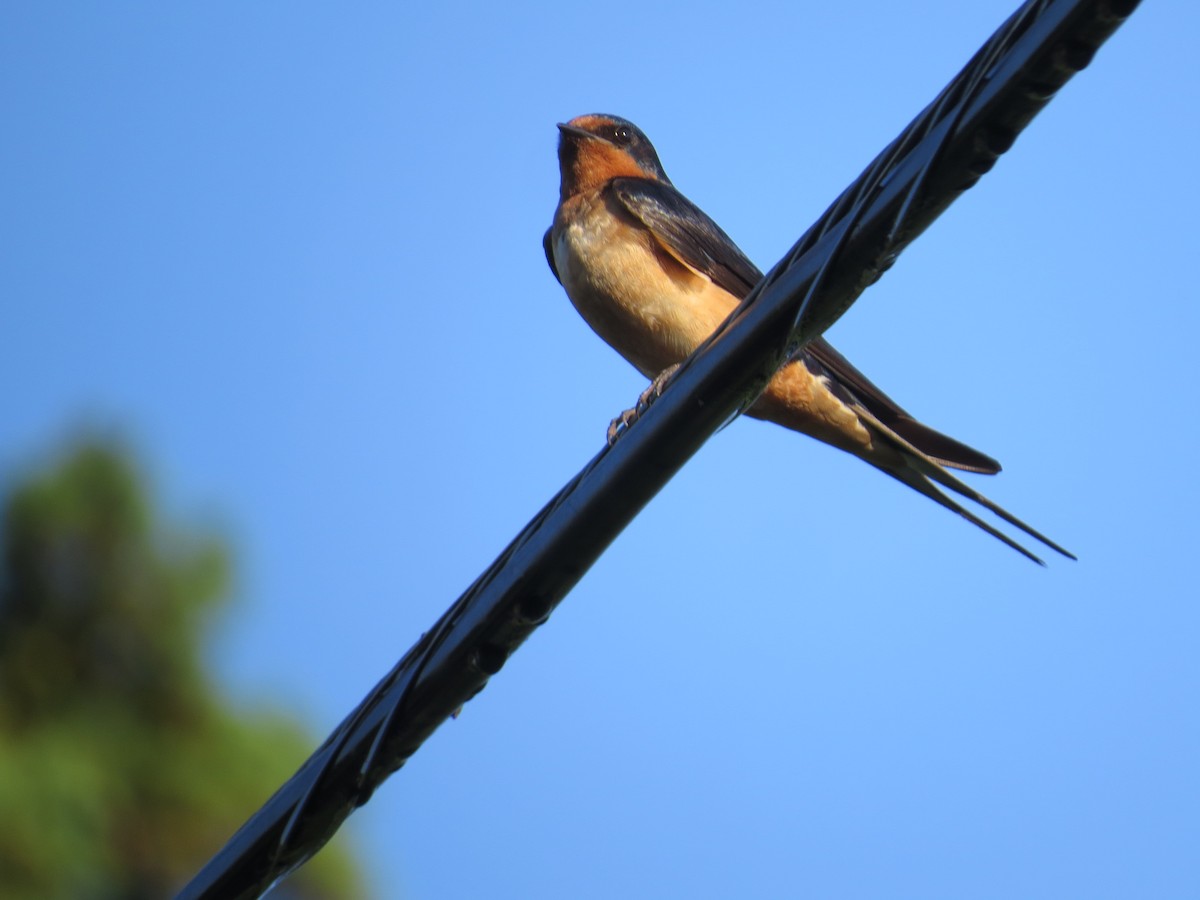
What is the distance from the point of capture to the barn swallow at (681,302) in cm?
486

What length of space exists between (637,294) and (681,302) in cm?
16

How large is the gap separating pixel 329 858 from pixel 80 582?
144cm

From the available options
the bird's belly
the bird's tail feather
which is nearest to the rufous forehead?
the bird's belly

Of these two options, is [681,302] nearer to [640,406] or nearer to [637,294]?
[637,294]

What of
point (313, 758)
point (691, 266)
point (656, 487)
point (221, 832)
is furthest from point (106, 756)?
point (656, 487)

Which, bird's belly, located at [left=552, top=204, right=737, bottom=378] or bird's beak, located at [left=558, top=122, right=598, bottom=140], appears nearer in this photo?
bird's belly, located at [left=552, top=204, right=737, bottom=378]

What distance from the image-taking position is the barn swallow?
486 cm

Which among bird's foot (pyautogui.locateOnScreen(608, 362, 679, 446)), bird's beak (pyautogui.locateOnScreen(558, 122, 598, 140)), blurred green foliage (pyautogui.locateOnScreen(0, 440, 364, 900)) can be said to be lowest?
blurred green foliage (pyautogui.locateOnScreen(0, 440, 364, 900))

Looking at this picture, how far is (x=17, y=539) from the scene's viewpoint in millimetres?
5594

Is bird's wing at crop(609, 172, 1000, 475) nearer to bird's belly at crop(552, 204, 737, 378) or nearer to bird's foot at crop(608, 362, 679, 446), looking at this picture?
bird's belly at crop(552, 204, 737, 378)

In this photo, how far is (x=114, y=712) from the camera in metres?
5.39

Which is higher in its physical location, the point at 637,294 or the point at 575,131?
the point at 575,131

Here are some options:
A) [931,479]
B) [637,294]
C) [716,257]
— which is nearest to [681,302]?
[637,294]

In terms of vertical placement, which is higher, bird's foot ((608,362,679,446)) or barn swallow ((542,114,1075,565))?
barn swallow ((542,114,1075,565))
